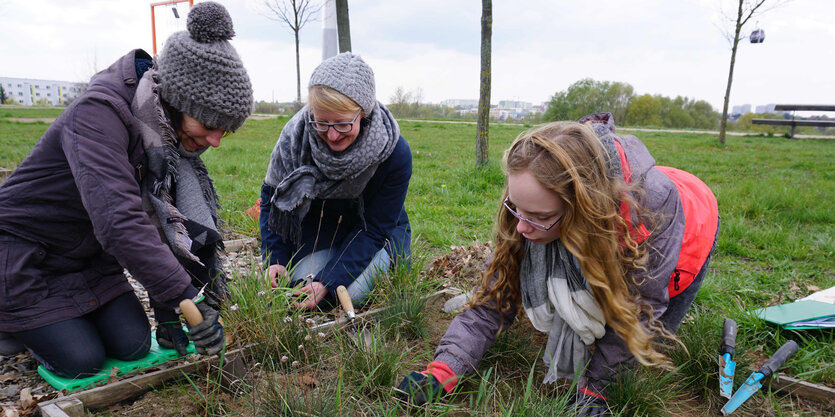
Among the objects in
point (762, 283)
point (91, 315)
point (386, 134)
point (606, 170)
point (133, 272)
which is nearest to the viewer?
point (606, 170)

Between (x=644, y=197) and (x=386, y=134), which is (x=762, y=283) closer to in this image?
(x=644, y=197)

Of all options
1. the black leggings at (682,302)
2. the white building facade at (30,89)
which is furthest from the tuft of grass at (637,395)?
the white building facade at (30,89)

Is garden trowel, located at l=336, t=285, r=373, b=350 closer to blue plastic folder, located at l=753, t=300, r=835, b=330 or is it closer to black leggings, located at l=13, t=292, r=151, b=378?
black leggings, located at l=13, t=292, r=151, b=378

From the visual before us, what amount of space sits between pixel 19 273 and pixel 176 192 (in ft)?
2.21

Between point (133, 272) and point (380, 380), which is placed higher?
point (133, 272)

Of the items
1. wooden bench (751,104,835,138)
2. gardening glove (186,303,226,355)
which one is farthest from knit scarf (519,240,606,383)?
wooden bench (751,104,835,138)

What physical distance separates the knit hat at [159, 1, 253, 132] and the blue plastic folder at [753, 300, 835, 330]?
286 centimetres

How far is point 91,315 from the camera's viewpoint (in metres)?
2.33

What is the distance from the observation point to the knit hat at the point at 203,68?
1979 millimetres

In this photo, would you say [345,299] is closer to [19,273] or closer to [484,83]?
[19,273]

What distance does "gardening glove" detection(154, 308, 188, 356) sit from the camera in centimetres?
229

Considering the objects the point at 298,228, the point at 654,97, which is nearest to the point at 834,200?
the point at 298,228

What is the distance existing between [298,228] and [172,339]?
87cm

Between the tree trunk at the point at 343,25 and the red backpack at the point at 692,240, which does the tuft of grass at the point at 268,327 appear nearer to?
the red backpack at the point at 692,240
